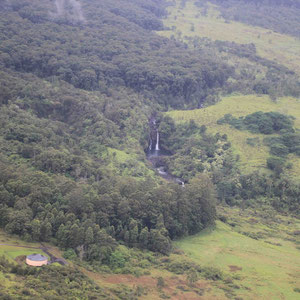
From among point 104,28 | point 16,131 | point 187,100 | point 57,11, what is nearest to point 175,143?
point 187,100

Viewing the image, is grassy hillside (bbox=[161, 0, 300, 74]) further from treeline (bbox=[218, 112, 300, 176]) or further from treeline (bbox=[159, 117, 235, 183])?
treeline (bbox=[159, 117, 235, 183])

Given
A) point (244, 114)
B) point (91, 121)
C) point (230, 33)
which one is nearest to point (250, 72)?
point (244, 114)

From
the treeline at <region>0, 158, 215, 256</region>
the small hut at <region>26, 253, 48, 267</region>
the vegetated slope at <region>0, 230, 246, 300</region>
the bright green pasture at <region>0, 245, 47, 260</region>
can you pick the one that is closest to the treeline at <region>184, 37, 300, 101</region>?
the treeline at <region>0, 158, 215, 256</region>

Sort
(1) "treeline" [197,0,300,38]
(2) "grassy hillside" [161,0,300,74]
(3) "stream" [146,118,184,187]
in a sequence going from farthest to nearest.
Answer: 1. (1) "treeline" [197,0,300,38]
2. (2) "grassy hillside" [161,0,300,74]
3. (3) "stream" [146,118,184,187]

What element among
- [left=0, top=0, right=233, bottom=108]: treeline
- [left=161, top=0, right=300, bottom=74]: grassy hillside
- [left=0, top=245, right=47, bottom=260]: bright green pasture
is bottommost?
[left=0, top=245, right=47, bottom=260]: bright green pasture

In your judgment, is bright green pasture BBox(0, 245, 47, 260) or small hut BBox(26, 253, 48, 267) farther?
bright green pasture BBox(0, 245, 47, 260)
